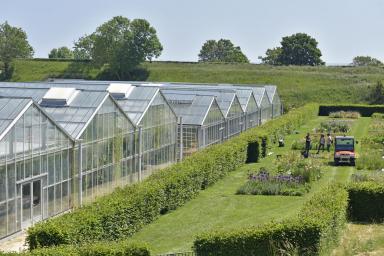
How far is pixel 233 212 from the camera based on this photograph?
2788cm

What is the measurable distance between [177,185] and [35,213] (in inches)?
Answer: 250

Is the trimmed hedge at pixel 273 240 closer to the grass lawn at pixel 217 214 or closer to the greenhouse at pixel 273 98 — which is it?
the grass lawn at pixel 217 214

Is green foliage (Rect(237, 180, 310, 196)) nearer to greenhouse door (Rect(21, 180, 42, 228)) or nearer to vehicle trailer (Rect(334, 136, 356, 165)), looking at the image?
vehicle trailer (Rect(334, 136, 356, 165))

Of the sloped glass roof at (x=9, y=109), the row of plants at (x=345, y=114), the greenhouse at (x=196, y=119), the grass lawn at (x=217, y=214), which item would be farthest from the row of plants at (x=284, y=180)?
the row of plants at (x=345, y=114)

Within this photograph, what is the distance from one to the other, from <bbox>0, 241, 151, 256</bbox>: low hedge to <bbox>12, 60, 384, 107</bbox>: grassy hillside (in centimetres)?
6196

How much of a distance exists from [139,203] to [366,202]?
9.37 metres

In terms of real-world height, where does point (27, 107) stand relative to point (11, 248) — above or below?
above

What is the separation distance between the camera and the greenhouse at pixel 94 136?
1105 inches

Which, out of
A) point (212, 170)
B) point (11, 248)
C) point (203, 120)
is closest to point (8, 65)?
point (203, 120)

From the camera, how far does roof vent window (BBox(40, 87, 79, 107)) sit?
3009 cm

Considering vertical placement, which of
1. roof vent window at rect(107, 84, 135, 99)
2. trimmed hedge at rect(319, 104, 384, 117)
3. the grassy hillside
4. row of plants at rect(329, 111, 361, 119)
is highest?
the grassy hillside

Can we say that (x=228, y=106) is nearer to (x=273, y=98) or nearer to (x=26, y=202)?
(x=273, y=98)

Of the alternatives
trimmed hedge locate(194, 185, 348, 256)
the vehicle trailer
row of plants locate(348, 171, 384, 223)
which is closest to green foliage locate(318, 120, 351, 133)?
the vehicle trailer

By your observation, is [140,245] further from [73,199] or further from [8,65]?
[8,65]
